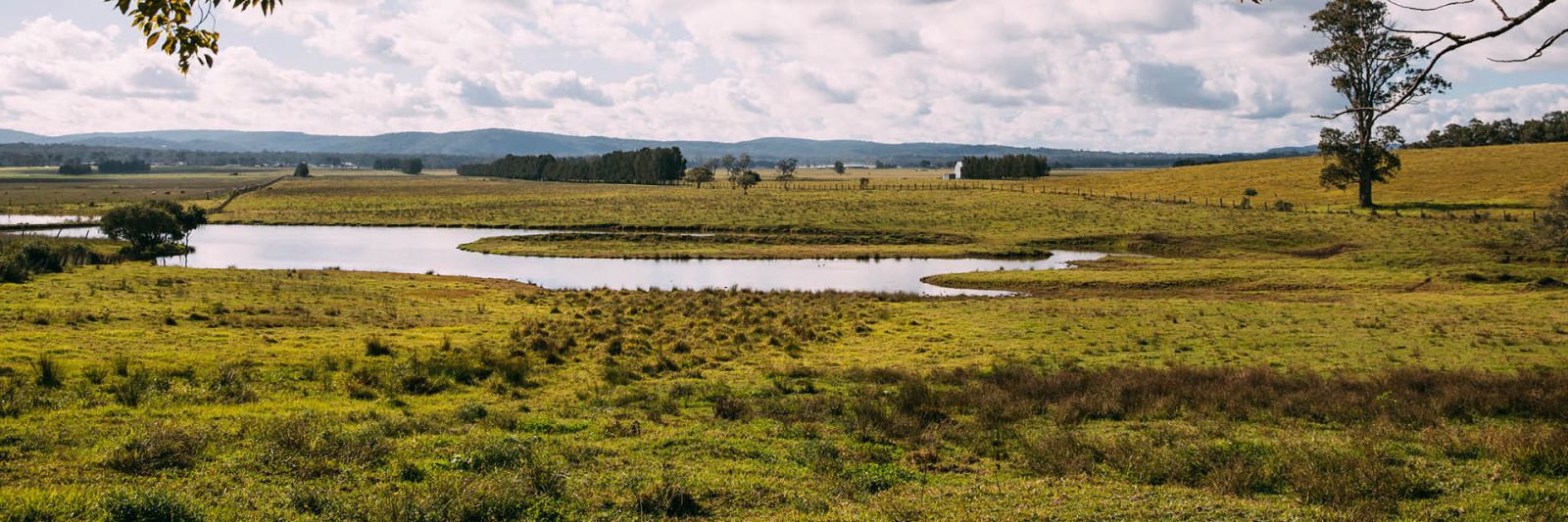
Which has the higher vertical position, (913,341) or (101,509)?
(101,509)

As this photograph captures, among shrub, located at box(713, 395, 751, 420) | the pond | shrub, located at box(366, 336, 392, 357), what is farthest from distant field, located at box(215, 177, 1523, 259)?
shrub, located at box(713, 395, 751, 420)

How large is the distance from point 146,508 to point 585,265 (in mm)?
54913

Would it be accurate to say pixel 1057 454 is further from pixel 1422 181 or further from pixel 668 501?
pixel 1422 181

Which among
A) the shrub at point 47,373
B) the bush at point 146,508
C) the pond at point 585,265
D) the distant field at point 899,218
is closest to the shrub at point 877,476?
the bush at point 146,508

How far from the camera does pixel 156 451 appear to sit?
35.4 feet

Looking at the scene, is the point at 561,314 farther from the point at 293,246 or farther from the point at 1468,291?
the point at 293,246

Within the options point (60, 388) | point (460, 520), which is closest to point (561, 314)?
point (60, 388)

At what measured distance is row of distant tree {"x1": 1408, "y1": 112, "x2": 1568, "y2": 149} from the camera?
13288 centimetres

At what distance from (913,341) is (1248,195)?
271 ft

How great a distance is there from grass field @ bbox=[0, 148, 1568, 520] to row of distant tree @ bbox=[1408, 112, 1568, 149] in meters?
118

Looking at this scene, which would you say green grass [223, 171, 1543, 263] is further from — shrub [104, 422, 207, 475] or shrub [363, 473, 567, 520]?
shrub [363, 473, 567, 520]

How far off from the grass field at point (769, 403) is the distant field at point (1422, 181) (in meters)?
50.8

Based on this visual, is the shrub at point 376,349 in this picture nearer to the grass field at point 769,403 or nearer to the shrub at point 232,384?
the grass field at point 769,403

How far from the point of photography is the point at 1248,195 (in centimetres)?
9762
